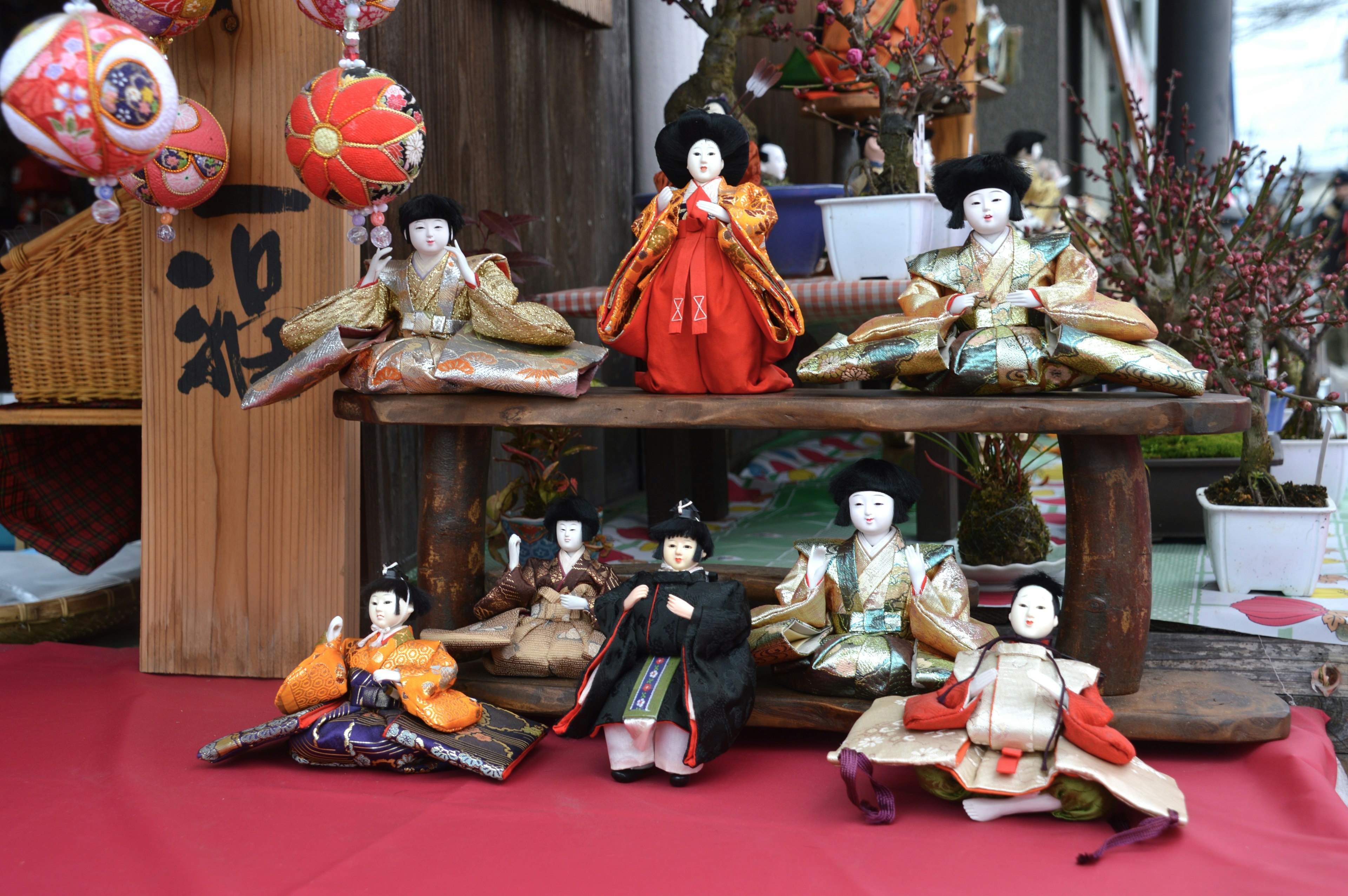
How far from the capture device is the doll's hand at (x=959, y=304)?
6.94 ft

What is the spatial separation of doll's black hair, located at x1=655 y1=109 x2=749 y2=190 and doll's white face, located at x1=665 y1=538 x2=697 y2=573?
75 cm

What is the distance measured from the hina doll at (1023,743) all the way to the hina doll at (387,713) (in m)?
0.66

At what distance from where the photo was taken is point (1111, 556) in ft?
6.57

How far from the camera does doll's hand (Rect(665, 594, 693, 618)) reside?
6.41 feet

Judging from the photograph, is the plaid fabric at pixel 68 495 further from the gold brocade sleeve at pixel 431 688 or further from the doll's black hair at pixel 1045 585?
the doll's black hair at pixel 1045 585

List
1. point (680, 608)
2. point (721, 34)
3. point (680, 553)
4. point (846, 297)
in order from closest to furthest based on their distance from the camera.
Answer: point (680, 608) → point (680, 553) → point (846, 297) → point (721, 34)

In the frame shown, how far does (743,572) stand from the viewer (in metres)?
2.71

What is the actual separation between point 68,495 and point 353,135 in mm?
1571

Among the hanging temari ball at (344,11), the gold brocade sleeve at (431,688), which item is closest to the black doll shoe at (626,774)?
the gold brocade sleeve at (431,688)

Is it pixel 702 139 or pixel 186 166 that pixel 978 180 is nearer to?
pixel 702 139

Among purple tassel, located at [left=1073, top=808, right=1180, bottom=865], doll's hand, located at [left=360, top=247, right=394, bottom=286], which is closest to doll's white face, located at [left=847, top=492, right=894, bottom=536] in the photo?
purple tassel, located at [left=1073, top=808, right=1180, bottom=865]


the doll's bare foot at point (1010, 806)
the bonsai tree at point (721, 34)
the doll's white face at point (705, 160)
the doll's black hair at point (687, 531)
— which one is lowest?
the doll's bare foot at point (1010, 806)

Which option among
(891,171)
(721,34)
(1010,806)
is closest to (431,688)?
(1010,806)

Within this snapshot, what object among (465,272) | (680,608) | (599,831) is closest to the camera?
(599,831)
